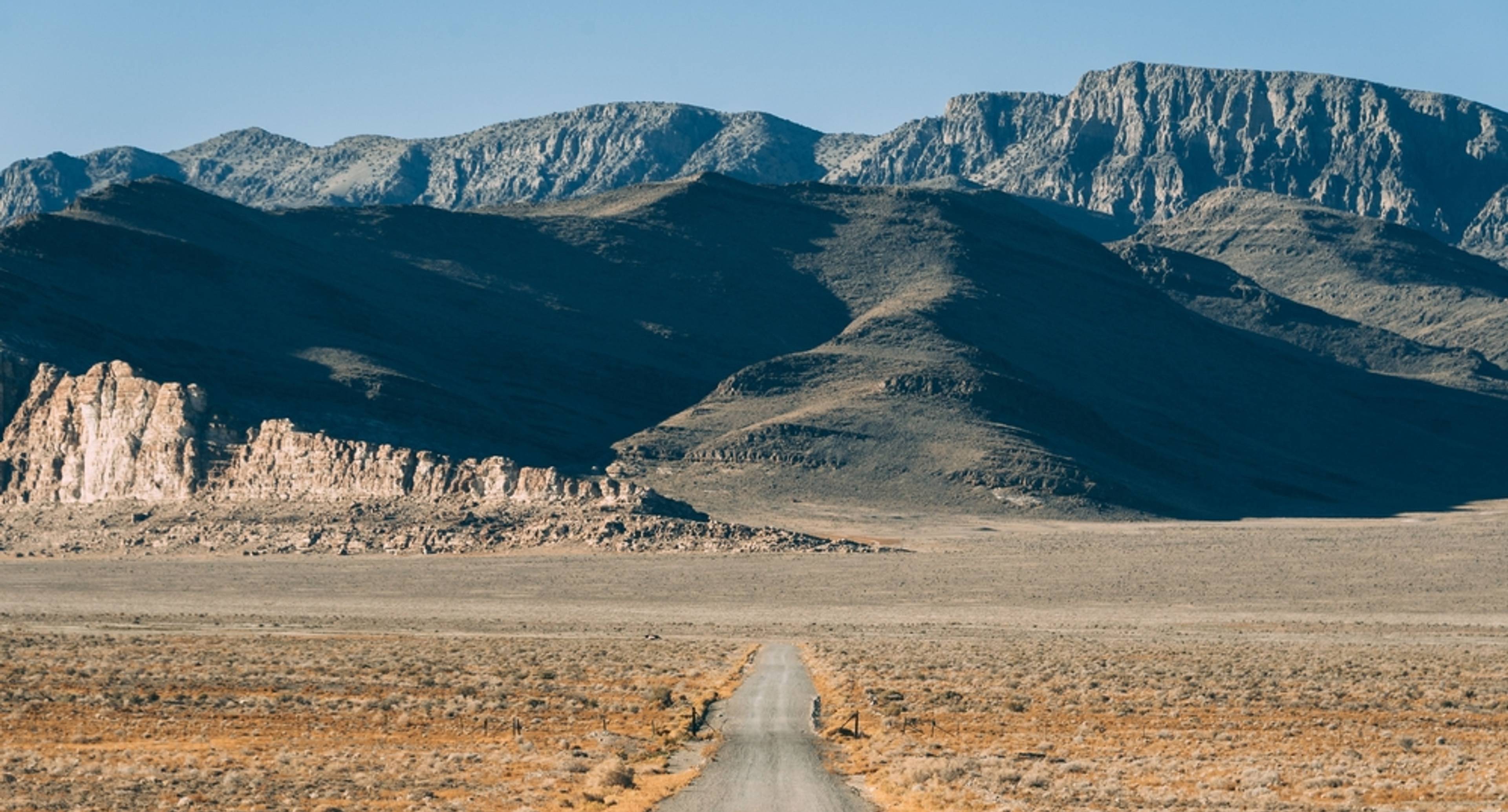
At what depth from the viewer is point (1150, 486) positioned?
17350cm

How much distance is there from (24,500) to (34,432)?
572 centimetres

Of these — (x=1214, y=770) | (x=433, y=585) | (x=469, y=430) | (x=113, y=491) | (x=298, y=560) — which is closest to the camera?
(x=1214, y=770)

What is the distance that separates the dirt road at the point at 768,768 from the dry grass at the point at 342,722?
2.74ft

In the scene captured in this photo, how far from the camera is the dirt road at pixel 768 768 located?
28984 millimetres

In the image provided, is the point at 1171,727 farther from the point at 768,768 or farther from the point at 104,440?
the point at 104,440

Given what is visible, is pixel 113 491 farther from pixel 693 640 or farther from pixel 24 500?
pixel 693 640

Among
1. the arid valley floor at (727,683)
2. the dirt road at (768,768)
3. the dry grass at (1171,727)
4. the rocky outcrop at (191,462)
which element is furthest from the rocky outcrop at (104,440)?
the dirt road at (768,768)

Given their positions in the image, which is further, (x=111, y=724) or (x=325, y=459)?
(x=325, y=459)

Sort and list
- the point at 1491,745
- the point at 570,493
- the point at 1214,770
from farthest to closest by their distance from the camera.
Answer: the point at 570,493 → the point at 1491,745 → the point at 1214,770

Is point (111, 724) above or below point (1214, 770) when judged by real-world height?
below

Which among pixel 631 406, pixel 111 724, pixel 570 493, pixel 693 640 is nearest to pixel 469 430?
pixel 631 406

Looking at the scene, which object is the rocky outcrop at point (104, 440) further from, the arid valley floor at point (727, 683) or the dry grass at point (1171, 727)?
the dry grass at point (1171, 727)

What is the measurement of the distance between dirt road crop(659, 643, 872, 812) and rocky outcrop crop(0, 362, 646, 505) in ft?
256

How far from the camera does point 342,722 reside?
128ft
